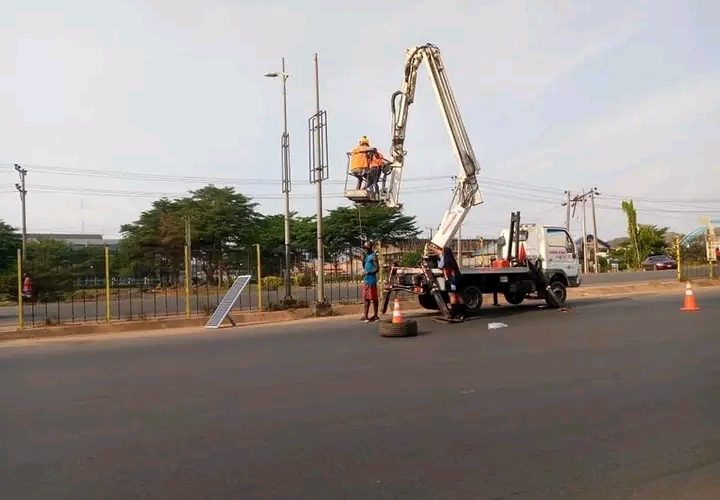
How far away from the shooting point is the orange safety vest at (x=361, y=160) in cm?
1783

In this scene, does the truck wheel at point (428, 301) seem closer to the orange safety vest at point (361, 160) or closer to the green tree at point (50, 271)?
the orange safety vest at point (361, 160)

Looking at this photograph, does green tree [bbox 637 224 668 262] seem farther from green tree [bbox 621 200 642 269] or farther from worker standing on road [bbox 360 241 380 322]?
worker standing on road [bbox 360 241 380 322]

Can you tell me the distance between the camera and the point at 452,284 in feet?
52.8

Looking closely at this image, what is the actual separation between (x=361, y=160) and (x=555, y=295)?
22.5 ft

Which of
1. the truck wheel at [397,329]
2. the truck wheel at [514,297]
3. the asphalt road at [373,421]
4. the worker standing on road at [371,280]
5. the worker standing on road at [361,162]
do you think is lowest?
the asphalt road at [373,421]

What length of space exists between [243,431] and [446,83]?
14.6 meters

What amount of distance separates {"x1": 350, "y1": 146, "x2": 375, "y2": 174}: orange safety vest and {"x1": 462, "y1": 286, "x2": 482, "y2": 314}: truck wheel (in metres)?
4.24

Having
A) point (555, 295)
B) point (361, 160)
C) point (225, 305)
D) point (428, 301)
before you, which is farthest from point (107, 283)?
point (555, 295)

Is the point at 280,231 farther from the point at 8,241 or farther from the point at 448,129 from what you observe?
the point at 448,129

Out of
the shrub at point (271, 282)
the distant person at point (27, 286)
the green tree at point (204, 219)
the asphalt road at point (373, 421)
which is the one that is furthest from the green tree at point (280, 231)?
the asphalt road at point (373, 421)

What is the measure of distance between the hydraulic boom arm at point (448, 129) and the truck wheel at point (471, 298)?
170 cm

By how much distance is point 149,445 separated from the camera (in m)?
5.75

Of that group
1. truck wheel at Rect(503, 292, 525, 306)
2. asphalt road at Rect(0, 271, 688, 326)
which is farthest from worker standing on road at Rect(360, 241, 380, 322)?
truck wheel at Rect(503, 292, 525, 306)

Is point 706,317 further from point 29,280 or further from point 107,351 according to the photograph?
point 29,280
